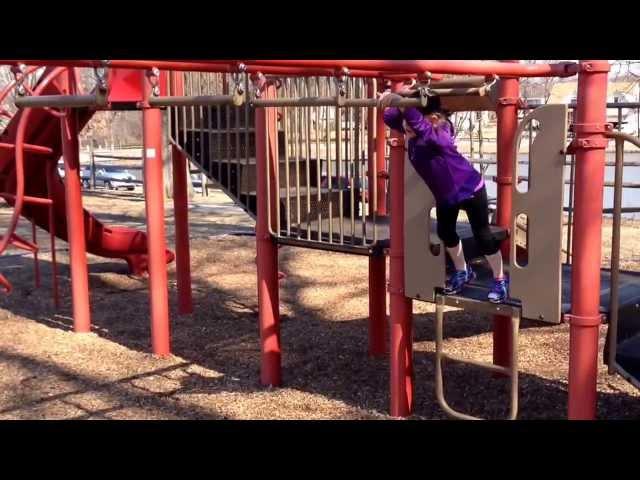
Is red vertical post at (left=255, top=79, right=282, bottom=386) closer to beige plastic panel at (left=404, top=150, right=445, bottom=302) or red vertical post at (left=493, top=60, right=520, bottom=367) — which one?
beige plastic panel at (left=404, top=150, right=445, bottom=302)

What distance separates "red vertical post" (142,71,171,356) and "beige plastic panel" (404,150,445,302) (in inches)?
96.7

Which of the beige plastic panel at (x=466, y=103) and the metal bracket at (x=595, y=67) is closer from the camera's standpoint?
the metal bracket at (x=595, y=67)

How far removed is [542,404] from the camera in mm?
4875

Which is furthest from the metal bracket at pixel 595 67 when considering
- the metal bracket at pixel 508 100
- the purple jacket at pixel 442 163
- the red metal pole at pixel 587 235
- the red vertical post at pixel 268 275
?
the red vertical post at pixel 268 275

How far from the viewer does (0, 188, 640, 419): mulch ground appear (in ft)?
16.1

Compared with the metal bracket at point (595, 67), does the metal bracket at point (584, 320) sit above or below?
below

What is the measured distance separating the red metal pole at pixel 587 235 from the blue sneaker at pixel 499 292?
0.40 meters

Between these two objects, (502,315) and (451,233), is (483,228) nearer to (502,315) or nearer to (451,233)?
(451,233)

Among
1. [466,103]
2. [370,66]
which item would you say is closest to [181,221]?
[466,103]

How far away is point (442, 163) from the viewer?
4020 mm

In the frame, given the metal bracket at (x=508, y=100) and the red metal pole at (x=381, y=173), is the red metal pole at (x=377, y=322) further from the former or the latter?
the metal bracket at (x=508, y=100)

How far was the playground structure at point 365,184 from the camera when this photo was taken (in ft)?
11.7

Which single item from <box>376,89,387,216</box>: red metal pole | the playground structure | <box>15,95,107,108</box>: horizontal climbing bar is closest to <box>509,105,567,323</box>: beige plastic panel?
the playground structure

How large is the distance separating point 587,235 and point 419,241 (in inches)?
38.2
